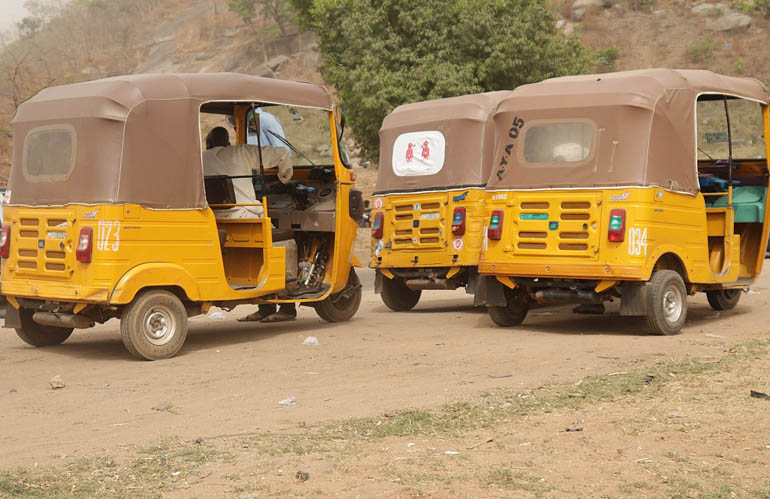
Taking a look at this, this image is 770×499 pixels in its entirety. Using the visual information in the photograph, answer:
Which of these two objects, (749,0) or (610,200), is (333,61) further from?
(749,0)

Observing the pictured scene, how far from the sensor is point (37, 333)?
35.8 feet

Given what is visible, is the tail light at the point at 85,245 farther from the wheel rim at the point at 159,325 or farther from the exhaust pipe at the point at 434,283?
the exhaust pipe at the point at 434,283

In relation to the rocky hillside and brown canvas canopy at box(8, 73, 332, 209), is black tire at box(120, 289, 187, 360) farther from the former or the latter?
the rocky hillside

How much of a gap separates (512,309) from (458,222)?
147 cm

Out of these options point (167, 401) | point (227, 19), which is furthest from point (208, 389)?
point (227, 19)

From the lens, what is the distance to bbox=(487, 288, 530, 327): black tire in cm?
1194

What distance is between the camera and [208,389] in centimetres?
827

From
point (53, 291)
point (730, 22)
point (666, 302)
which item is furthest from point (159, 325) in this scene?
point (730, 22)

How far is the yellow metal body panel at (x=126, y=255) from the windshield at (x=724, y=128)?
5334 mm

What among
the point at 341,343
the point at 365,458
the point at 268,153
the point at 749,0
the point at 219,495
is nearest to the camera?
the point at 219,495

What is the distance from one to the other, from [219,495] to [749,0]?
55.4m

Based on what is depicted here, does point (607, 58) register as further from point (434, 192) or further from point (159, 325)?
point (159, 325)

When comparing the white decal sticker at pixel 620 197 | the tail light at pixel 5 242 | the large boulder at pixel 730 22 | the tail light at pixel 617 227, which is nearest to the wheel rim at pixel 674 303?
the tail light at pixel 617 227

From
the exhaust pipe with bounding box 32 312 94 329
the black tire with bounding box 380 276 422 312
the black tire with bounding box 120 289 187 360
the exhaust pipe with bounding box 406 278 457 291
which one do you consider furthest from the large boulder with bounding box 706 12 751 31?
the exhaust pipe with bounding box 32 312 94 329
